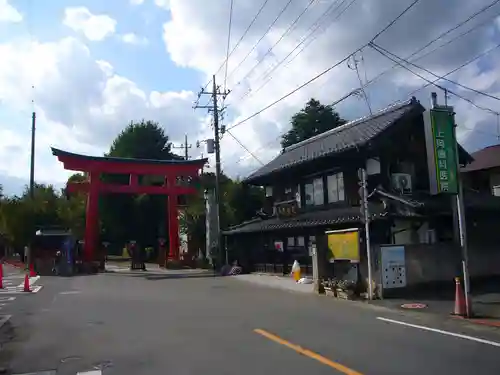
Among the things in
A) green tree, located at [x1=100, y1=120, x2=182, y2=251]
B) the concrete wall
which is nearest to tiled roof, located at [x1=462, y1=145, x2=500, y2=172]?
the concrete wall

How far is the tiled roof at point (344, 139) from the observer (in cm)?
2294

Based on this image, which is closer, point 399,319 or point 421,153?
point 399,319

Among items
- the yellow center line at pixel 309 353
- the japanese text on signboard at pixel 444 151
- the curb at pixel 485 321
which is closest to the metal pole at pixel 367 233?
the japanese text on signboard at pixel 444 151

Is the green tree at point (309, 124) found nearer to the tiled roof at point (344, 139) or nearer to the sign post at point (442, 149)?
the tiled roof at point (344, 139)

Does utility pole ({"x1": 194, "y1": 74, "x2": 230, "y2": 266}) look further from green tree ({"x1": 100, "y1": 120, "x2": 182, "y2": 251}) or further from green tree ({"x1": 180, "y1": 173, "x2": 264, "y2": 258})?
green tree ({"x1": 100, "y1": 120, "x2": 182, "y2": 251})

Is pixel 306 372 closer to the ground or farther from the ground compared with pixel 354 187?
closer to the ground

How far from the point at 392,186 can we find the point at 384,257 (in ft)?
20.1

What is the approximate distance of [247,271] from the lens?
32.4 meters

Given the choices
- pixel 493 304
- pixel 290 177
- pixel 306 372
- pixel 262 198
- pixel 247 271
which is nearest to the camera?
pixel 306 372

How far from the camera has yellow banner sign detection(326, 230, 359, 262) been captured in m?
17.7

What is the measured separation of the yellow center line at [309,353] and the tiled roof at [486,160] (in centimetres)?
2466

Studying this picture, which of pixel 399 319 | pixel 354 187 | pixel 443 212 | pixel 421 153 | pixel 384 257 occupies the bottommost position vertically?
pixel 399 319

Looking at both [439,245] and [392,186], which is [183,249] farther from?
[439,245]

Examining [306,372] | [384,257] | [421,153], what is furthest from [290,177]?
[306,372]
